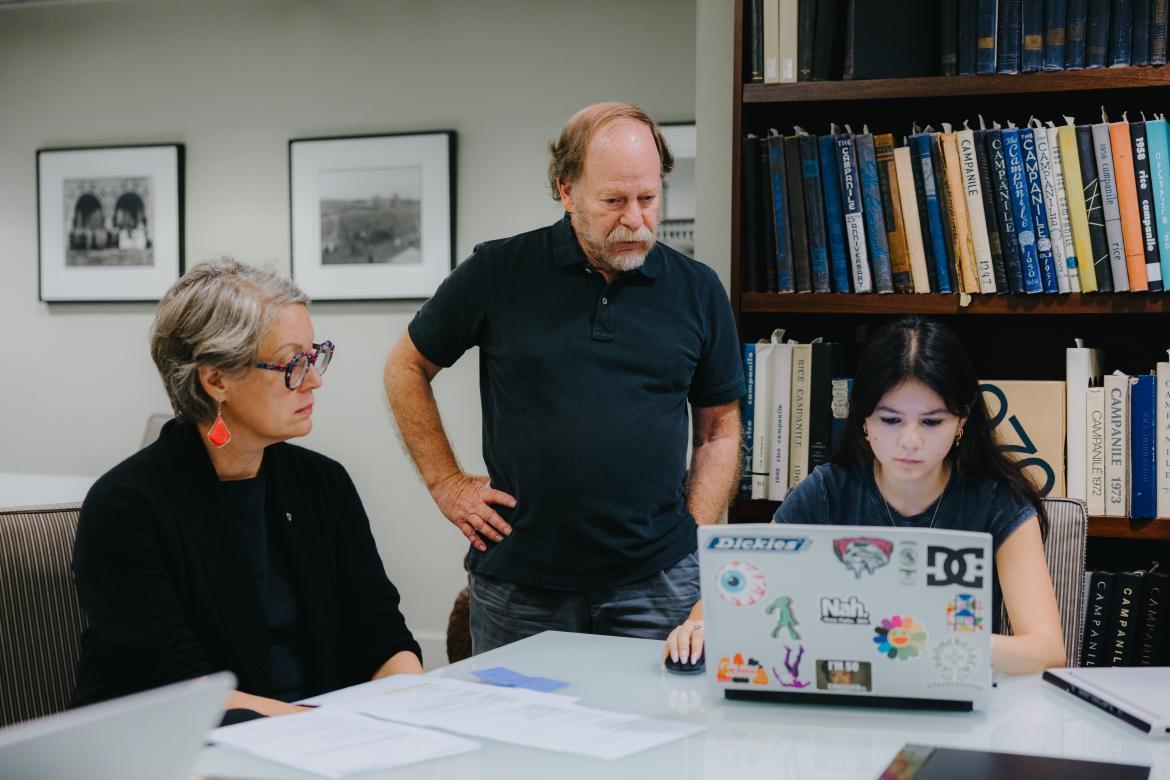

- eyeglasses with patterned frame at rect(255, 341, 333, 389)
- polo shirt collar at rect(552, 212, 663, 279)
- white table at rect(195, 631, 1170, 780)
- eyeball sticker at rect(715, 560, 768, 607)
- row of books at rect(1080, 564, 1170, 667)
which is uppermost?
polo shirt collar at rect(552, 212, 663, 279)

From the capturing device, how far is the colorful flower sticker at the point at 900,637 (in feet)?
3.97

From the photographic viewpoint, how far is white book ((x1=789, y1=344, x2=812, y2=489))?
218 centimetres

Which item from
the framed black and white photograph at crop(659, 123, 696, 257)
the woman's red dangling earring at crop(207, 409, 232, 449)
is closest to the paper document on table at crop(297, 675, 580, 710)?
the woman's red dangling earring at crop(207, 409, 232, 449)

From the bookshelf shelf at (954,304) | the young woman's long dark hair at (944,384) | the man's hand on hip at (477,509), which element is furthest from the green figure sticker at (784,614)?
the bookshelf shelf at (954,304)

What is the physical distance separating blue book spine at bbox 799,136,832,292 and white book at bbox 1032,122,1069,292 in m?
0.41

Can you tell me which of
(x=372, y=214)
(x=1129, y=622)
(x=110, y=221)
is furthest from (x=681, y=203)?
(x=110, y=221)

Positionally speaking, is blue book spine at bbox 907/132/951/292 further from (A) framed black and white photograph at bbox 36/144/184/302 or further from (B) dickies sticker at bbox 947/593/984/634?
(A) framed black and white photograph at bbox 36/144/184/302

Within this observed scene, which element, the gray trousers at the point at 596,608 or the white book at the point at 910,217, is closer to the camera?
the gray trousers at the point at 596,608

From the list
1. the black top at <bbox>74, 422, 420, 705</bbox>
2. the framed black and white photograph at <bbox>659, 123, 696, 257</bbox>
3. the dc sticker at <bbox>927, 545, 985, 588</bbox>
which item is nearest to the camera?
the dc sticker at <bbox>927, 545, 985, 588</bbox>

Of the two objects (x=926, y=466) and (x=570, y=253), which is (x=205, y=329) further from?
(x=926, y=466)

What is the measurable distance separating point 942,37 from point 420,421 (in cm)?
123

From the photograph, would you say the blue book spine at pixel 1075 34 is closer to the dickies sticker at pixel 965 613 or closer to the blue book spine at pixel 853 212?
the blue book spine at pixel 853 212

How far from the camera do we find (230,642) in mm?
1521

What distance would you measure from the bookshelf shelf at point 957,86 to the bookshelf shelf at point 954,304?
0.38 m
